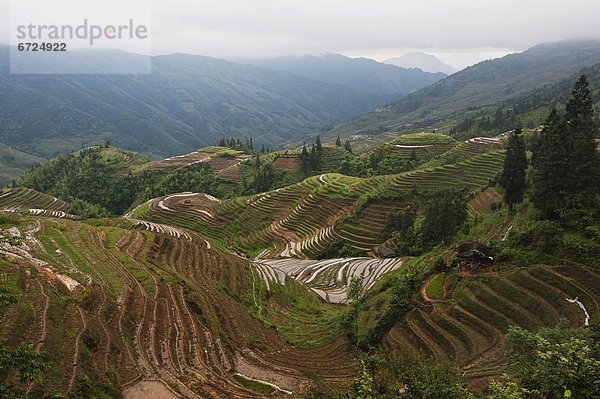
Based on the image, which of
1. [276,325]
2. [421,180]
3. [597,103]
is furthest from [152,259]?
[597,103]

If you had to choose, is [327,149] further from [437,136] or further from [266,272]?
[266,272]

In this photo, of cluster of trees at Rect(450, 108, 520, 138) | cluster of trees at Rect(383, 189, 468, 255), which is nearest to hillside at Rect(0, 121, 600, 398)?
cluster of trees at Rect(383, 189, 468, 255)

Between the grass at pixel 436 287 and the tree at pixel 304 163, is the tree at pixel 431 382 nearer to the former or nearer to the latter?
the grass at pixel 436 287

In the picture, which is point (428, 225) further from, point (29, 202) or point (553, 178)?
point (29, 202)

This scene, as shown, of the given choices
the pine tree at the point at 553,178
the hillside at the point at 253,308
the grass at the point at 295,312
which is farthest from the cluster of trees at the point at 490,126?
the grass at the point at 295,312

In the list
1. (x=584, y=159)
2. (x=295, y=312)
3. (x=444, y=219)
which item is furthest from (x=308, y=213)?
(x=584, y=159)

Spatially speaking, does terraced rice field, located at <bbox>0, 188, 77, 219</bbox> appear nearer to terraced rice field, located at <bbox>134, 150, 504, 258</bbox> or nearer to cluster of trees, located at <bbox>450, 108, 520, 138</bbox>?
terraced rice field, located at <bbox>134, 150, 504, 258</bbox>

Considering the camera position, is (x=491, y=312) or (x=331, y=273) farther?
(x=331, y=273)
